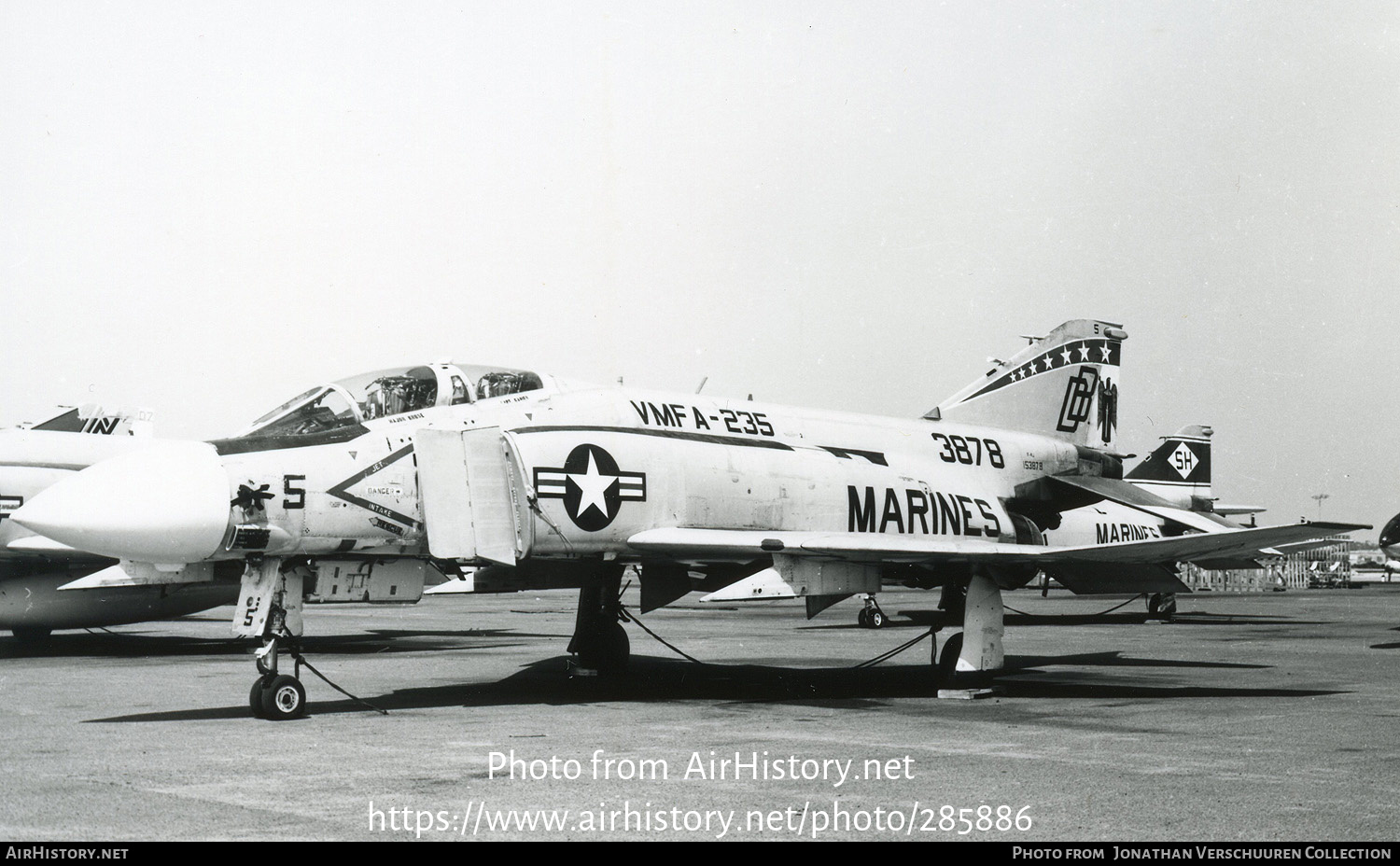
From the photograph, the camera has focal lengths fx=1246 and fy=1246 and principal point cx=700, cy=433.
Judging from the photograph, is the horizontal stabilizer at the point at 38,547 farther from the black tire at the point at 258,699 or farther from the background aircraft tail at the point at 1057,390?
the background aircraft tail at the point at 1057,390

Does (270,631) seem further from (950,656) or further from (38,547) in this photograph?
(38,547)

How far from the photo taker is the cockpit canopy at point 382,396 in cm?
1015

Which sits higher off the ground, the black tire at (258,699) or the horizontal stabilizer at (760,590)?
the horizontal stabilizer at (760,590)

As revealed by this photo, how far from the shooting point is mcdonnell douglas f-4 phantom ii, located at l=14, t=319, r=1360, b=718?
9328mm

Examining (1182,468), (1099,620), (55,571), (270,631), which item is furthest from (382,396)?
(1182,468)

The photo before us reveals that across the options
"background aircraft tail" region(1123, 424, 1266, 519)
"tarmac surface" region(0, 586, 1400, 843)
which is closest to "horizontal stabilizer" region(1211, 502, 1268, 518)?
"background aircraft tail" region(1123, 424, 1266, 519)

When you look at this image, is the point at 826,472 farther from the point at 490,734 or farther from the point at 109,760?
the point at 109,760

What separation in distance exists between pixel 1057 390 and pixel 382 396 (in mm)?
9468

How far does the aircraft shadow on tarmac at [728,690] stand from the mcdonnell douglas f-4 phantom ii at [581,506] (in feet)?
2.12

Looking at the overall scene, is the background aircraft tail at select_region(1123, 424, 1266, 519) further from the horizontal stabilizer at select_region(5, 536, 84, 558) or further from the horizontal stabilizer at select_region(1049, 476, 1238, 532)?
the horizontal stabilizer at select_region(5, 536, 84, 558)

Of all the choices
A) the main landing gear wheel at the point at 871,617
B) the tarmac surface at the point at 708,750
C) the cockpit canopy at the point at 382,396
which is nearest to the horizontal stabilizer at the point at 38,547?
the tarmac surface at the point at 708,750
